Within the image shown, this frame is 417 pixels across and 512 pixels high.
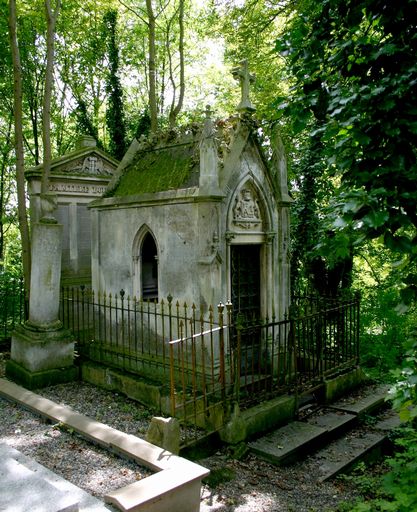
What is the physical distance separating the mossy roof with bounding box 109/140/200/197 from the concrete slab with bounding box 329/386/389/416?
13.9 feet

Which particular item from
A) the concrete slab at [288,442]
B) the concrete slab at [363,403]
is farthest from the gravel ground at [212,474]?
the concrete slab at [363,403]

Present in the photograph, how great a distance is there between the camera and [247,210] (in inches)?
296

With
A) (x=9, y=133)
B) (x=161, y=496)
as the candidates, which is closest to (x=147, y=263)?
(x=161, y=496)

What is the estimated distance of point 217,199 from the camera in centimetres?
672

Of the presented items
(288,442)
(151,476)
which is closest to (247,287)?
(288,442)

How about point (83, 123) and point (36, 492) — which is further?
point (83, 123)

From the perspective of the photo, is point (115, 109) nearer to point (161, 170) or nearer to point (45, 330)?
point (161, 170)

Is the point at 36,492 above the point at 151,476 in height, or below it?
above

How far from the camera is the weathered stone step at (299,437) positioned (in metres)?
5.50

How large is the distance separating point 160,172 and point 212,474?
16.5 feet

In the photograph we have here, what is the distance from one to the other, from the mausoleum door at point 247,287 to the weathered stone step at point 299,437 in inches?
55.3

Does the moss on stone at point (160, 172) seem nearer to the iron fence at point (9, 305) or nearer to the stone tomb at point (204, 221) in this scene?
the stone tomb at point (204, 221)

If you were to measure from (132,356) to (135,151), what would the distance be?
412cm

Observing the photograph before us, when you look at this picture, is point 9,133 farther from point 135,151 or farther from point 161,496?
point 161,496
